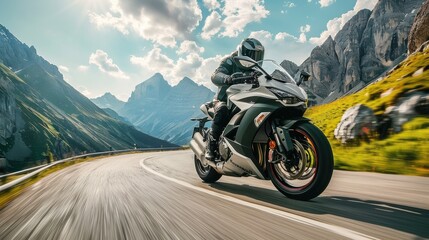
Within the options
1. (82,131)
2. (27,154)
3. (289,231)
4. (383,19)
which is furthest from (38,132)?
(289,231)

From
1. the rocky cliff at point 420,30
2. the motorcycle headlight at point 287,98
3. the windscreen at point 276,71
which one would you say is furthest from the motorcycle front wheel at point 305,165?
the rocky cliff at point 420,30

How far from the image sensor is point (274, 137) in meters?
4.02

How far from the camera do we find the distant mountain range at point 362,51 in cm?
12362

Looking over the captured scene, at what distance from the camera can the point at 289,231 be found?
253cm

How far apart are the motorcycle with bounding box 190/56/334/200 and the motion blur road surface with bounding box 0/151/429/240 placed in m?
0.30

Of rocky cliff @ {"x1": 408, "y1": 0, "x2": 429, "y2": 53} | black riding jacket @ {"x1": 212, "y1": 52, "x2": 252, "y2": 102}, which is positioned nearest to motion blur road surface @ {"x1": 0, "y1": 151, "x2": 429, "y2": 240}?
black riding jacket @ {"x1": 212, "y1": 52, "x2": 252, "y2": 102}

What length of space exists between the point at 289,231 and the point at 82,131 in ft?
682

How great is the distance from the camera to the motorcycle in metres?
3.59

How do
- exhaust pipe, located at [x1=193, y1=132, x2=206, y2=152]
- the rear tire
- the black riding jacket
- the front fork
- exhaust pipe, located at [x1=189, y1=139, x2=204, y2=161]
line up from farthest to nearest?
exhaust pipe, located at [x1=193, y1=132, x2=206, y2=152] → exhaust pipe, located at [x1=189, y1=139, x2=204, y2=161] → the rear tire → the black riding jacket → the front fork

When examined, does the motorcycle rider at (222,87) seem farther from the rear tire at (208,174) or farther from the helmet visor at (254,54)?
the rear tire at (208,174)

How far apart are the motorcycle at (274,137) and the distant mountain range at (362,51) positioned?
129m

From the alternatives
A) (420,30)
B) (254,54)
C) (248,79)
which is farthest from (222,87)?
(420,30)

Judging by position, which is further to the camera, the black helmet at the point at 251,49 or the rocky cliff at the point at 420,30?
the rocky cliff at the point at 420,30

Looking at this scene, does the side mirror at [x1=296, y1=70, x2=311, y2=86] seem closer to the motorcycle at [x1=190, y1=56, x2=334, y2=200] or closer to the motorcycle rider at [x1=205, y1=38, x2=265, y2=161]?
the motorcycle at [x1=190, y1=56, x2=334, y2=200]
